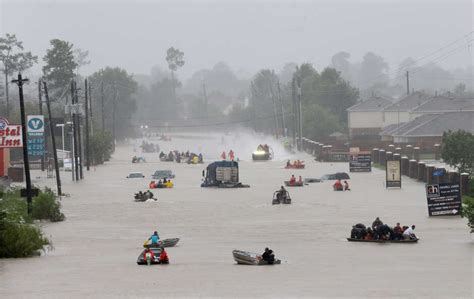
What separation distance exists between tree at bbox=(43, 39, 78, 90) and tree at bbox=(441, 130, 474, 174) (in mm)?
85263

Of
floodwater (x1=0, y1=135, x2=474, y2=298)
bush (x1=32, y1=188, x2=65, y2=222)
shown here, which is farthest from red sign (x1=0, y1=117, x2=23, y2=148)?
bush (x1=32, y1=188, x2=65, y2=222)

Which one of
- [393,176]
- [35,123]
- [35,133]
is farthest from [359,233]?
[35,133]

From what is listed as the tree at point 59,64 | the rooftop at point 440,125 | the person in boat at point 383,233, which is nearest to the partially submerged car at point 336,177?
the rooftop at point 440,125

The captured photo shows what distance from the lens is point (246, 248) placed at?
149 feet

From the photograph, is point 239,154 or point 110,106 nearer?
point 239,154

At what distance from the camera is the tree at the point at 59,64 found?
158 meters

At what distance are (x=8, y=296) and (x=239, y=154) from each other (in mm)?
121940

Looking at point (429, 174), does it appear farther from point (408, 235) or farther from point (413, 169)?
point (408, 235)

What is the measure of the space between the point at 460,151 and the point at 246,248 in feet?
127

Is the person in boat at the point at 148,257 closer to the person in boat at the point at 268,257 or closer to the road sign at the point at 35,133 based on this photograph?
the person in boat at the point at 268,257

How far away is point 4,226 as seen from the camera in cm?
4238

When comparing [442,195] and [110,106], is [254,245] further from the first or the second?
[110,106]

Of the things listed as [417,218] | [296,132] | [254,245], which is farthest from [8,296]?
[296,132]

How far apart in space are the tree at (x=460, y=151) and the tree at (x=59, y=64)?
85263 millimetres
